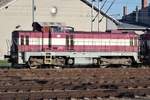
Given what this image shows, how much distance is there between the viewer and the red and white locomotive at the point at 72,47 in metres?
33.6

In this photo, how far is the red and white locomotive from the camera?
33.6 meters

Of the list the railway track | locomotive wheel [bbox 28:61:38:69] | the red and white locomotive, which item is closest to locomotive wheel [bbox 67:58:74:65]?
the red and white locomotive

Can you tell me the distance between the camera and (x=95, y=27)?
190 feet

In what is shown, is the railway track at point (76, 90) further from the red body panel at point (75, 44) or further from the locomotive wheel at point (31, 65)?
the red body panel at point (75, 44)

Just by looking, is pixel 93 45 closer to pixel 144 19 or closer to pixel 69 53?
pixel 69 53

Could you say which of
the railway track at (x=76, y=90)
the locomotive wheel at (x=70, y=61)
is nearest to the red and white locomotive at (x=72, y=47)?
the locomotive wheel at (x=70, y=61)

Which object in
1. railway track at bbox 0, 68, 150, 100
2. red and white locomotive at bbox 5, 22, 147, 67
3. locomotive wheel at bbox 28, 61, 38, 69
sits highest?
red and white locomotive at bbox 5, 22, 147, 67

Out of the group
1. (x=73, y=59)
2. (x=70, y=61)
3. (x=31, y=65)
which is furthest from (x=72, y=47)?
(x=31, y=65)

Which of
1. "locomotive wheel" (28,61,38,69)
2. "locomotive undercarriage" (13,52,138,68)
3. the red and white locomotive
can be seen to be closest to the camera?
"locomotive wheel" (28,61,38,69)

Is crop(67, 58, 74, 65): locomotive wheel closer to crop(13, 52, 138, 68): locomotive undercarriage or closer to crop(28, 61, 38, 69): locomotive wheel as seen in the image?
crop(13, 52, 138, 68): locomotive undercarriage

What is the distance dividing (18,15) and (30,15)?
4.89 feet

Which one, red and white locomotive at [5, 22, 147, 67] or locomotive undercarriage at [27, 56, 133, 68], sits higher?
red and white locomotive at [5, 22, 147, 67]

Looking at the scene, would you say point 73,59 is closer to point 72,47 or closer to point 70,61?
point 70,61

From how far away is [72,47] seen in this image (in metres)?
34.5
